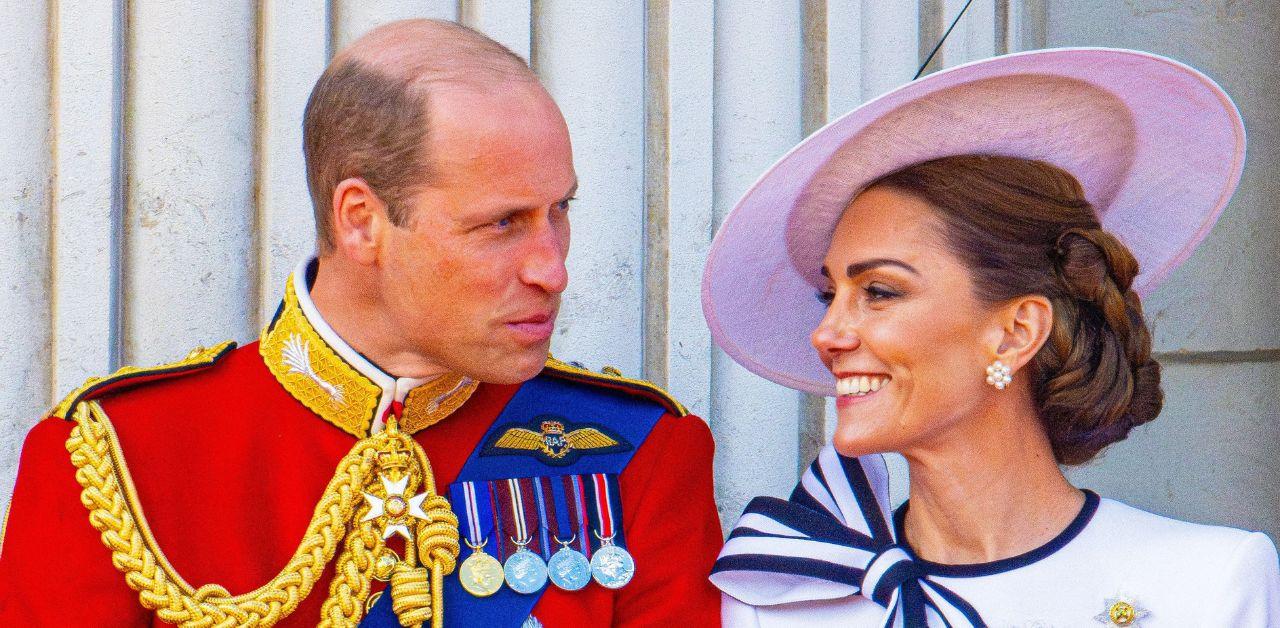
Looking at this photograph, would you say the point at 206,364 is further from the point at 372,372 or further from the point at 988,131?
the point at 988,131

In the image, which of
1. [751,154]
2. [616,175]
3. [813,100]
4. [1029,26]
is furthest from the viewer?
[1029,26]

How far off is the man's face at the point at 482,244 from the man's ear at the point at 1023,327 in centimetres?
69

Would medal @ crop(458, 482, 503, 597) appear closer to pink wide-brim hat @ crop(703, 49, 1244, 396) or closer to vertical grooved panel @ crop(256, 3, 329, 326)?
pink wide-brim hat @ crop(703, 49, 1244, 396)

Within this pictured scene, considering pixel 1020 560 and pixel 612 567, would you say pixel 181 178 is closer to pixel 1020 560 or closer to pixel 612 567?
pixel 612 567

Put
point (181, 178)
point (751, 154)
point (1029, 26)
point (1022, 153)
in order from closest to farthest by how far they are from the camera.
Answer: point (1022, 153)
point (181, 178)
point (751, 154)
point (1029, 26)

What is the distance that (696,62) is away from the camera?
3389 mm

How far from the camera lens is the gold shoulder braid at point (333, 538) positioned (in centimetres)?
212

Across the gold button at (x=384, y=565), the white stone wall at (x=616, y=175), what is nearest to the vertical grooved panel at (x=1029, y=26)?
the white stone wall at (x=616, y=175)

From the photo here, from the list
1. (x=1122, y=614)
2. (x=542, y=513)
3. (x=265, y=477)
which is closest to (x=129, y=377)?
(x=265, y=477)

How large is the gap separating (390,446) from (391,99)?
0.54 metres

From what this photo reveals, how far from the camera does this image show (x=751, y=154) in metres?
3.47

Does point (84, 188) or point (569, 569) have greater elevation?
point (84, 188)

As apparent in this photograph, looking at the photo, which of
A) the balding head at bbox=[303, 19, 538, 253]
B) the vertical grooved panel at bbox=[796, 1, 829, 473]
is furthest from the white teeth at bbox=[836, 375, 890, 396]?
the vertical grooved panel at bbox=[796, 1, 829, 473]

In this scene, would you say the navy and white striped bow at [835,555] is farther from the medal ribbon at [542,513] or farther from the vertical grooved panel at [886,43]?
the vertical grooved panel at [886,43]
